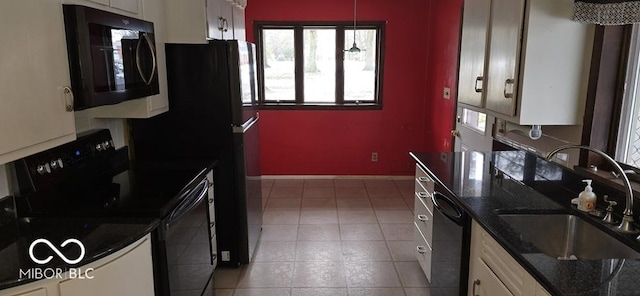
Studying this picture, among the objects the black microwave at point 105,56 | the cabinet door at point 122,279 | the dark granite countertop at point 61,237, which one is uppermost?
the black microwave at point 105,56

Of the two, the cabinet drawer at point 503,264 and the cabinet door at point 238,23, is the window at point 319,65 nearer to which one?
the cabinet door at point 238,23

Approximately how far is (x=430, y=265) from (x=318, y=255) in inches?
39.7

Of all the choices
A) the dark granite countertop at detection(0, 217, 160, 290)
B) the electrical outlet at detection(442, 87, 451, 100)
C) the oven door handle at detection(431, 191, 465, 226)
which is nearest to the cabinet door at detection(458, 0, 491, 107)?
the oven door handle at detection(431, 191, 465, 226)

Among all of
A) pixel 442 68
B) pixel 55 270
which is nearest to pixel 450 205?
pixel 55 270

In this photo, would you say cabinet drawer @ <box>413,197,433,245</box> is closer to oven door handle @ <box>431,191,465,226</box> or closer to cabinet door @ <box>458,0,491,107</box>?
oven door handle @ <box>431,191,465,226</box>

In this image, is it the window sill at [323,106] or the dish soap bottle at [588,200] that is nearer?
the dish soap bottle at [588,200]

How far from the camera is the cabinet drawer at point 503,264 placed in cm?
144

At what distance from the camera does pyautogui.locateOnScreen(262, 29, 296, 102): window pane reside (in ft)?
17.0

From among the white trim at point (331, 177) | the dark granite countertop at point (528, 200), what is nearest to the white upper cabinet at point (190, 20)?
the dark granite countertop at point (528, 200)

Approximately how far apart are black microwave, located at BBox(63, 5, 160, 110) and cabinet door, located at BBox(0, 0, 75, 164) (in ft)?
0.13

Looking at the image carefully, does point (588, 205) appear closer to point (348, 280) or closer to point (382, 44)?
point (348, 280)

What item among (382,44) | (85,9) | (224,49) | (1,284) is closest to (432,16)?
(382,44)

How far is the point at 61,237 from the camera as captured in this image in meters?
1.62

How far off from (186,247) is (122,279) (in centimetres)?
59
